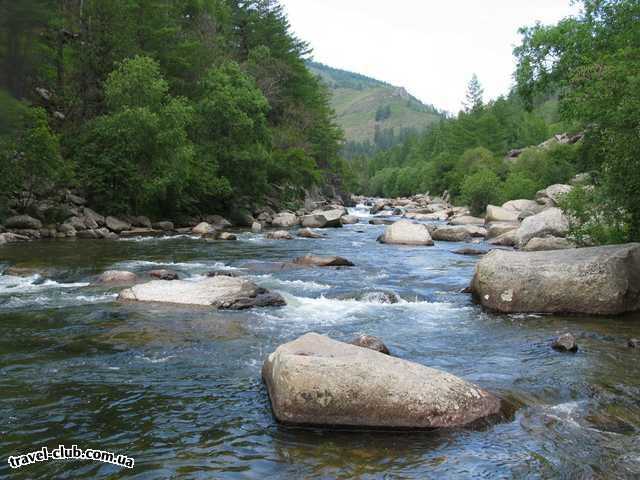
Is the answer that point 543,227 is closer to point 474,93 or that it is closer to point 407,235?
point 407,235

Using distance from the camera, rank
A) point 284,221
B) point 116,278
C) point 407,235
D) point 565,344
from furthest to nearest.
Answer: point 284,221
point 407,235
point 116,278
point 565,344

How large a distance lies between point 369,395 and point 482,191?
160ft

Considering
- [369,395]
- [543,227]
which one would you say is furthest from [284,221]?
[369,395]

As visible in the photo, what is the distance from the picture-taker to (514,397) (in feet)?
25.7

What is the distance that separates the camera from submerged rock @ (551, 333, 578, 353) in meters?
10.1

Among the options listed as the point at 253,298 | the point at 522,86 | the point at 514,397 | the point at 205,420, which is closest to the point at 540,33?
the point at 522,86

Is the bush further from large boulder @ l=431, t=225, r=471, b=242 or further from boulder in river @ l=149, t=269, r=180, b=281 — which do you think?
boulder in river @ l=149, t=269, r=180, b=281

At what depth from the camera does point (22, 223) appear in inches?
1121

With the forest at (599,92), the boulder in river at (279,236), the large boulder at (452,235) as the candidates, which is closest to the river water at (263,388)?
the forest at (599,92)

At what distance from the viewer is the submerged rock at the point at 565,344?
10125 millimetres

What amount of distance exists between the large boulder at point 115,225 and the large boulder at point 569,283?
2396 centimetres

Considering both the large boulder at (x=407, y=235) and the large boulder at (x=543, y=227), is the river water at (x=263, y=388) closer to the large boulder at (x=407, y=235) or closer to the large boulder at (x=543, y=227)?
the large boulder at (x=543, y=227)

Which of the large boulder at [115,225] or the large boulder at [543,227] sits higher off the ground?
the large boulder at [543,227]

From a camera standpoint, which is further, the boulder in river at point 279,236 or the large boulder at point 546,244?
the boulder in river at point 279,236
